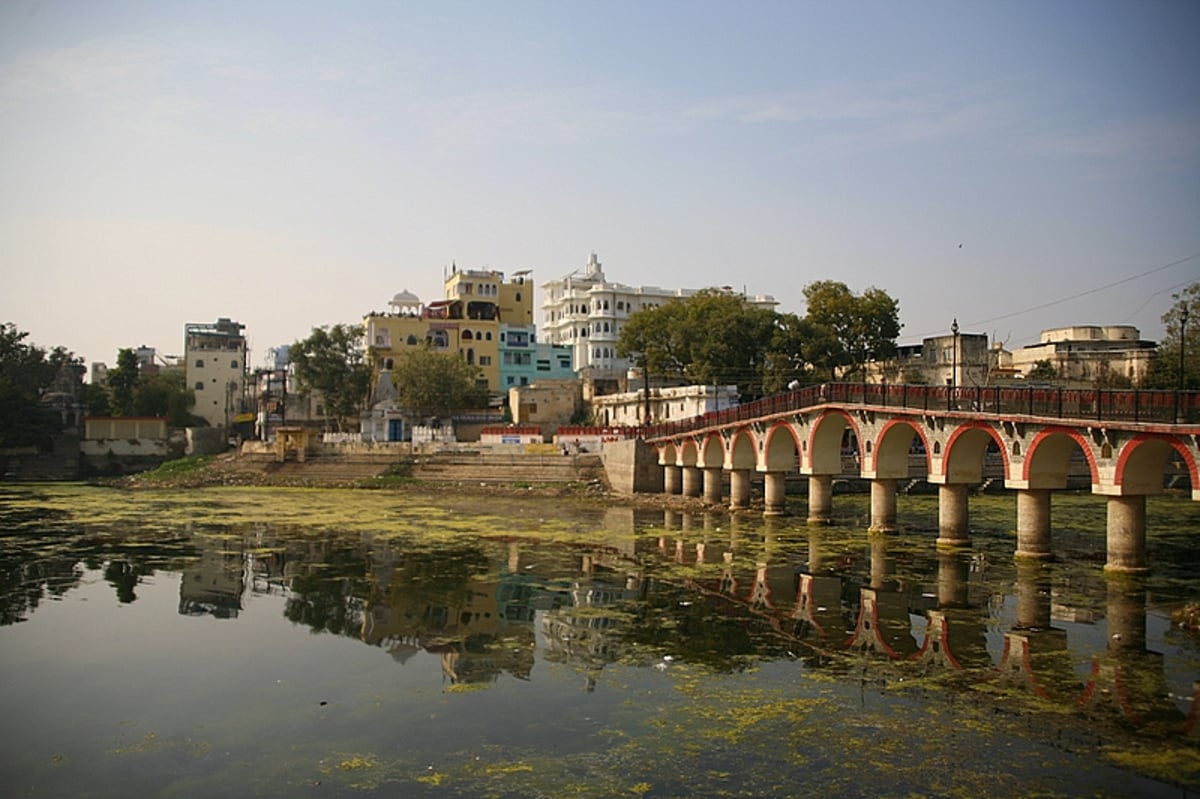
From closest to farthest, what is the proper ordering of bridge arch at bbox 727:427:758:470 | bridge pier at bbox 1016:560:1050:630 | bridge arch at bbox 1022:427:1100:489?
bridge pier at bbox 1016:560:1050:630 < bridge arch at bbox 1022:427:1100:489 < bridge arch at bbox 727:427:758:470

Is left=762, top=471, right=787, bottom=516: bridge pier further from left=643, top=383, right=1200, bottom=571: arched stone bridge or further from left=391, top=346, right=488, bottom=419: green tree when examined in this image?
left=391, top=346, right=488, bottom=419: green tree

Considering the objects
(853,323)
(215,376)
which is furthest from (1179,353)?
(215,376)

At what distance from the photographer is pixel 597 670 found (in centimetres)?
1922

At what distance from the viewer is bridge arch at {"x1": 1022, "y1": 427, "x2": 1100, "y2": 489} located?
95.8ft

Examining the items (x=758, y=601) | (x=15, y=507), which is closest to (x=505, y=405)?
(x=15, y=507)

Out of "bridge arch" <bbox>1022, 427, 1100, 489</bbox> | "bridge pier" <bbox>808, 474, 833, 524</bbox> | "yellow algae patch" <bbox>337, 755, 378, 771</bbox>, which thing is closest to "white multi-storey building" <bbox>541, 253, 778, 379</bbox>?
"bridge pier" <bbox>808, 474, 833, 524</bbox>

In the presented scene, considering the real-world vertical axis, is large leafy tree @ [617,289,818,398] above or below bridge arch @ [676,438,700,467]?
above

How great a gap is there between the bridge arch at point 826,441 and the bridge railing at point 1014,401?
2.66 feet

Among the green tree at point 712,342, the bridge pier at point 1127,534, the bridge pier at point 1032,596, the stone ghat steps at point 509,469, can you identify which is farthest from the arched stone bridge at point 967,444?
the green tree at point 712,342

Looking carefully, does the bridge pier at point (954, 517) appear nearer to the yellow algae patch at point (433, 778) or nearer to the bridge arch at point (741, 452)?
the bridge arch at point (741, 452)

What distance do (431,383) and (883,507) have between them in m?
44.9

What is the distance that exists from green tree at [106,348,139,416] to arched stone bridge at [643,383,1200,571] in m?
58.6

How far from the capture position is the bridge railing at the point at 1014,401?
25.5m

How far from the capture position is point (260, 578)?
30641 mm
